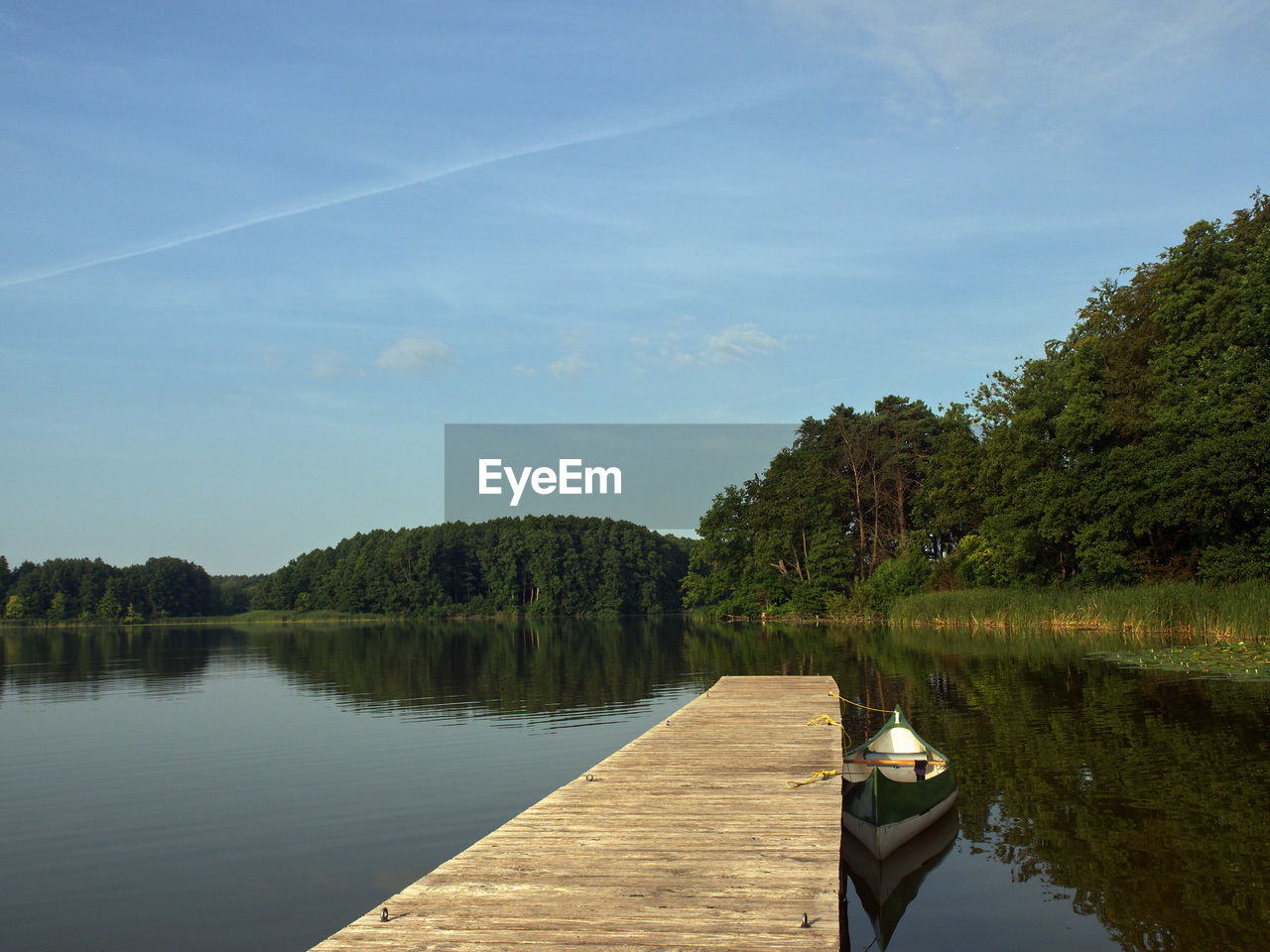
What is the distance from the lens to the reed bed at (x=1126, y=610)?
3131cm

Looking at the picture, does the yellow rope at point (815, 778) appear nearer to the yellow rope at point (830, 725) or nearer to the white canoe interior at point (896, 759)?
the yellow rope at point (830, 725)

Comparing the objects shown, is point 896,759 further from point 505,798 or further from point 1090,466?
point 1090,466

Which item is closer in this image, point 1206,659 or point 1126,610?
→ point 1206,659

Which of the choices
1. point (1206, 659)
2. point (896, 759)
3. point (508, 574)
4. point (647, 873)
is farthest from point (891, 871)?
point (508, 574)

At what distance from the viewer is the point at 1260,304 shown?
126 feet

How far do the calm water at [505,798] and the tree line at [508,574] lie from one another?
4137 inches

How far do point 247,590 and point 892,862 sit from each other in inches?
7296

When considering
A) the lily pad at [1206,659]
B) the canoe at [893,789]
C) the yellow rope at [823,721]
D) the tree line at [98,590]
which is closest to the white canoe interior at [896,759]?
the canoe at [893,789]

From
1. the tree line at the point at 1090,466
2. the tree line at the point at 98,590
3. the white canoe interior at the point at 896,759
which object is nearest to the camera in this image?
the white canoe interior at the point at 896,759

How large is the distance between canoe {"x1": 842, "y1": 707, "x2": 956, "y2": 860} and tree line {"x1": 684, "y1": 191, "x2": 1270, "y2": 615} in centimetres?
3188

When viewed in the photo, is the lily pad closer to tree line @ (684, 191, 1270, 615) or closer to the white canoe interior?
tree line @ (684, 191, 1270, 615)

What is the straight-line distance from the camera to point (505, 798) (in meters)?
14.0

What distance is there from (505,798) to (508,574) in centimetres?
12637

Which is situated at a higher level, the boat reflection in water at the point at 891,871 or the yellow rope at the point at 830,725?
the yellow rope at the point at 830,725
